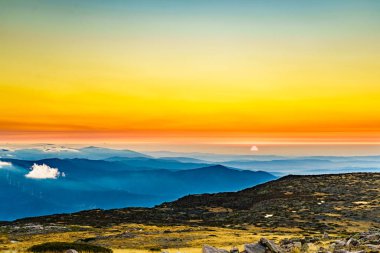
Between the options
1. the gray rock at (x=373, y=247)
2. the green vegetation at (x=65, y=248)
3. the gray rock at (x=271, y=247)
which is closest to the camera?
the gray rock at (x=373, y=247)

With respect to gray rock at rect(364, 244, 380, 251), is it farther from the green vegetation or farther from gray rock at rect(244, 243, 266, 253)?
the green vegetation

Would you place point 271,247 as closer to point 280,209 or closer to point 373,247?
point 373,247

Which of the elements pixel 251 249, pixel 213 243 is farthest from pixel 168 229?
pixel 251 249

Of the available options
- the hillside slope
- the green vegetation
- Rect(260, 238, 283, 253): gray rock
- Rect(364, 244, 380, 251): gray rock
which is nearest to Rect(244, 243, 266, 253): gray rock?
Rect(260, 238, 283, 253): gray rock

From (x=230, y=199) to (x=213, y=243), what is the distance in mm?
51217

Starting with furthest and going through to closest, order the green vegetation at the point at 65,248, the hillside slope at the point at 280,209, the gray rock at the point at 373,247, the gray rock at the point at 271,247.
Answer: the hillside slope at the point at 280,209 → the green vegetation at the point at 65,248 → the gray rock at the point at 271,247 → the gray rock at the point at 373,247

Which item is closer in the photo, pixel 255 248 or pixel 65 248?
pixel 255 248

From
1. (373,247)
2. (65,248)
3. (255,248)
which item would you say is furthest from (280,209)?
(65,248)

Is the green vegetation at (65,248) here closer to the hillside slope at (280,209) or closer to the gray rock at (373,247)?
the gray rock at (373,247)

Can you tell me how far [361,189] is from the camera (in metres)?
83.9

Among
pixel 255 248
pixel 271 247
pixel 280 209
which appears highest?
pixel 271 247

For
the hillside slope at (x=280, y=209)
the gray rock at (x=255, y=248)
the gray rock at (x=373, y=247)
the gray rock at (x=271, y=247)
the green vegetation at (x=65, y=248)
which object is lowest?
the hillside slope at (x=280, y=209)

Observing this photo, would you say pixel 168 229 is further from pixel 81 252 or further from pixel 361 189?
pixel 361 189

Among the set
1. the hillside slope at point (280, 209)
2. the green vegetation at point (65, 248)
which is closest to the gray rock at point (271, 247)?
the green vegetation at point (65, 248)
